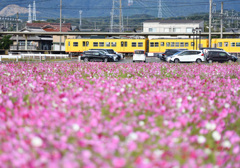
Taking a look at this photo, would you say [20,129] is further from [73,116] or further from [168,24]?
[168,24]

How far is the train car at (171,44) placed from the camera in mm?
51688

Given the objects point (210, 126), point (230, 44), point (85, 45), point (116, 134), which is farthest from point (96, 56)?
point (116, 134)

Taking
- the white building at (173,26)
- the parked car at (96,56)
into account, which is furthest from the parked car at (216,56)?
the white building at (173,26)

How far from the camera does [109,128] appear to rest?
153 inches

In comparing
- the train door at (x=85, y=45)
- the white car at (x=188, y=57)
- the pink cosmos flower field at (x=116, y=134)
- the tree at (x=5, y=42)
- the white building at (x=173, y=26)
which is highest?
the white building at (x=173, y=26)

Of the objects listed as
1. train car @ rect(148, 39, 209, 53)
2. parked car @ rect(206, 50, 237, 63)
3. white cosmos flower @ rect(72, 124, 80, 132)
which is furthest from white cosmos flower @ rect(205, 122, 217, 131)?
train car @ rect(148, 39, 209, 53)

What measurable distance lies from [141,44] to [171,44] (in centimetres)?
393

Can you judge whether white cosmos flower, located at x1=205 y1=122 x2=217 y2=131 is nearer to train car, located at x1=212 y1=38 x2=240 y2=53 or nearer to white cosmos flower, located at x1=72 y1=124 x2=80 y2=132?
white cosmos flower, located at x1=72 y1=124 x2=80 y2=132

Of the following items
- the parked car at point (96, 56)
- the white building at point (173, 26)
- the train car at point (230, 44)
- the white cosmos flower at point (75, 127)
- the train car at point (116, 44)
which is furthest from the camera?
the white building at point (173, 26)

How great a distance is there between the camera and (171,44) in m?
52.3

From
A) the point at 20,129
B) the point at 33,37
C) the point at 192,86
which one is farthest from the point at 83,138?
the point at 33,37

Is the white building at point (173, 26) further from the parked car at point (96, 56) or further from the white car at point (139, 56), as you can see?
the parked car at point (96, 56)

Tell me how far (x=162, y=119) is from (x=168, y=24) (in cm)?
8707

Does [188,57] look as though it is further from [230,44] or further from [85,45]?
[85,45]
